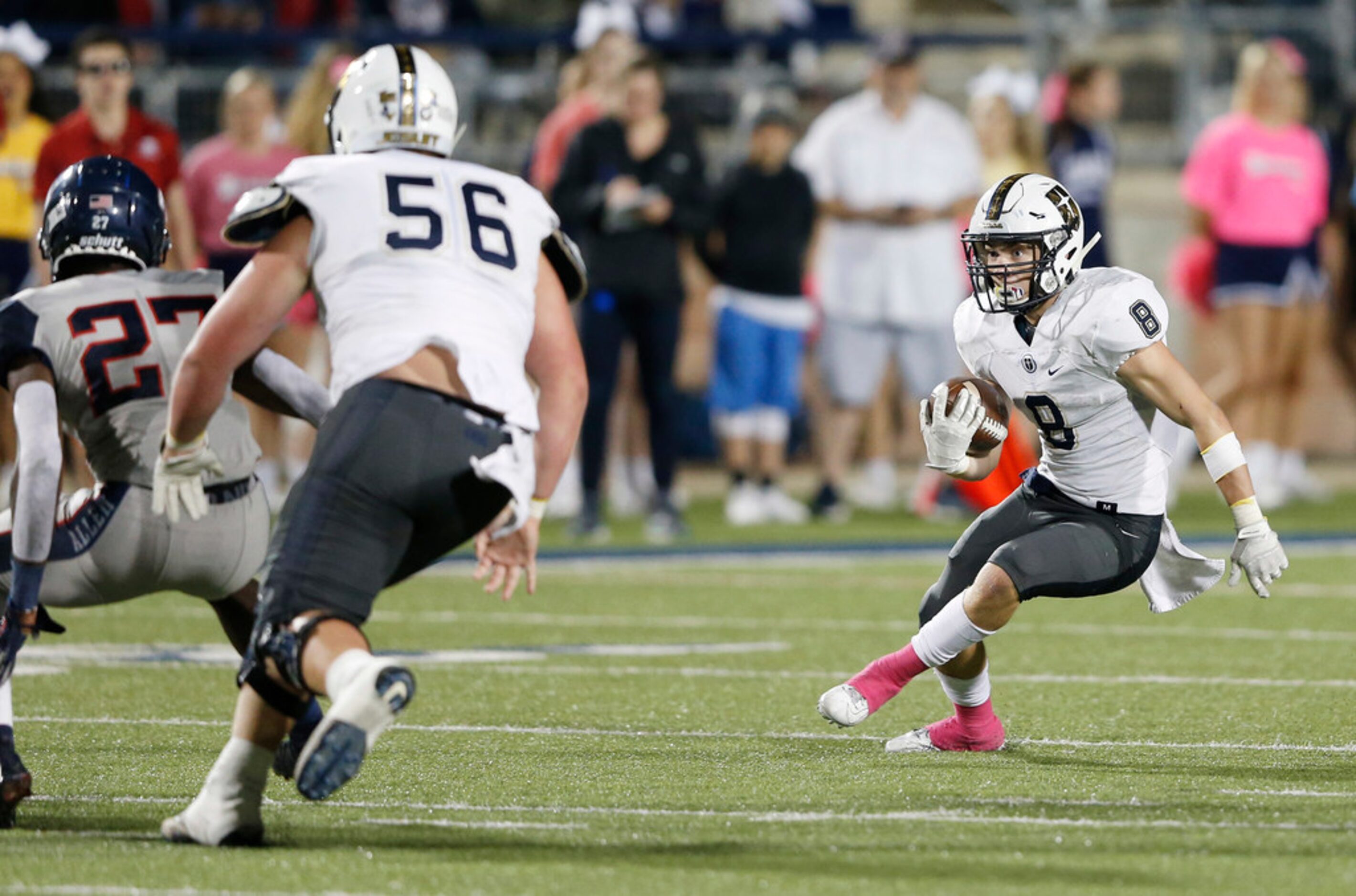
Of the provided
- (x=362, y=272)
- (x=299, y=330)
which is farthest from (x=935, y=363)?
(x=362, y=272)

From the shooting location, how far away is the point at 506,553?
4.30 m

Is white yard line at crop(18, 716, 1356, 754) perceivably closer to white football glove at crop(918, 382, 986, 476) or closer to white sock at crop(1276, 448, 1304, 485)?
white football glove at crop(918, 382, 986, 476)

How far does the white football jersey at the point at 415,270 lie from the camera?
13.6ft

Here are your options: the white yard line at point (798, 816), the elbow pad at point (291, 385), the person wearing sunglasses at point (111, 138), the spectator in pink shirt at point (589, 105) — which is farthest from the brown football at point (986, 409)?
the spectator in pink shirt at point (589, 105)

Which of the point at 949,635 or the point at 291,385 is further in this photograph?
the point at 949,635

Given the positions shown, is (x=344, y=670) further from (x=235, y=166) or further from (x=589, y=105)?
(x=589, y=105)

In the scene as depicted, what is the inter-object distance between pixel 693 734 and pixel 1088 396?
1.25 m

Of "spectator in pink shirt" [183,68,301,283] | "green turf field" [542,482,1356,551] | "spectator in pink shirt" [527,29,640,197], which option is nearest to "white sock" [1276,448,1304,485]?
"green turf field" [542,482,1356,551]

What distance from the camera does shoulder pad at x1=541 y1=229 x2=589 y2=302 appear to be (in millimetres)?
4418

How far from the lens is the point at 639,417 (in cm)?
1151

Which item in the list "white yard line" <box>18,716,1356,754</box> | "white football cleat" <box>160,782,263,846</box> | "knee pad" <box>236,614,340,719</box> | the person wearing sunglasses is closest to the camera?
"knee pad" <box>236,614,340,719</box>

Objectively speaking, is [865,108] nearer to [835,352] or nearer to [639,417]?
[835,352]

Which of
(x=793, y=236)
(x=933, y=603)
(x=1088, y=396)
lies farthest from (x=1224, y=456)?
(x=793, y=236)

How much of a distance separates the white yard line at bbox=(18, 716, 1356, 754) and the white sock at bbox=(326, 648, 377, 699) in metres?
1.62
